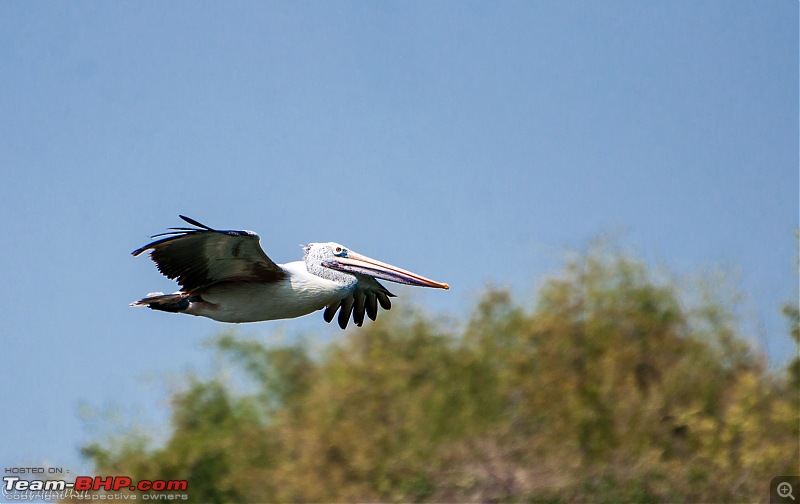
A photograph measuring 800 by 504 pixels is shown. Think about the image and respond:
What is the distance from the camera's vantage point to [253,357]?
37.9 meters

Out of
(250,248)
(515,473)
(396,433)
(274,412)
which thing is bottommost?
(250,248)

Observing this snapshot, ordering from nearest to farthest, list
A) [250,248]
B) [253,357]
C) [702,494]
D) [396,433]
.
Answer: [250,248] < [702,494] < [396,433] < [253,357]

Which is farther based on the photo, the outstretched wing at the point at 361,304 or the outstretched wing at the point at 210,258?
the outstretched wing at the point at 361,304

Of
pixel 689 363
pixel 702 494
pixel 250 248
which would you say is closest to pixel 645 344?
pixel 689 363

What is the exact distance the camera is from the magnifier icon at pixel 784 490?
27.6 metres

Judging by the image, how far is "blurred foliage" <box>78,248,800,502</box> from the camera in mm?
29578

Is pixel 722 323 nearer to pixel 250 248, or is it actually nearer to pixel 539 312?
pixel 539 312

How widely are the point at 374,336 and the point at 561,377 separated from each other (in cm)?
570

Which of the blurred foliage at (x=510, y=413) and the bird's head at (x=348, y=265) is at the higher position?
the blurred foliage at (x=510, y=413)

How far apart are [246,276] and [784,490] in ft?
64.3

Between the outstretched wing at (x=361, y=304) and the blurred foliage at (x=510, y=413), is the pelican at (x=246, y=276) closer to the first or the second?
the outstretched wing at (x=361, y=304)

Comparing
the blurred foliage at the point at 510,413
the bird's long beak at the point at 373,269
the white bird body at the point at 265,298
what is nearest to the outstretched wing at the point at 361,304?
the bird's long beak at the point at 373,269

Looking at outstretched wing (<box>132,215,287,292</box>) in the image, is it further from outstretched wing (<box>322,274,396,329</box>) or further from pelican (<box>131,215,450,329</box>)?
outstretched wing (<box>322,274,396,329</box>)

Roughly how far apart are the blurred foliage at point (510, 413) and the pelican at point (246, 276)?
675 inches
